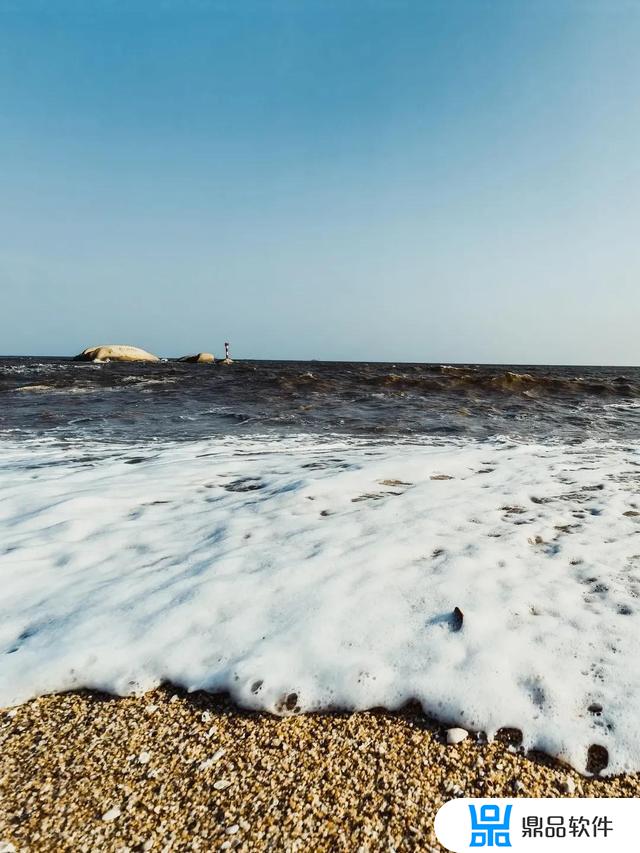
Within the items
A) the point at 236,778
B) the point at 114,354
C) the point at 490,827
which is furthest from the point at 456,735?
the point at 114,354

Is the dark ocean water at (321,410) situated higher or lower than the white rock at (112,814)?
higher

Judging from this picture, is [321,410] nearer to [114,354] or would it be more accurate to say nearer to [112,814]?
[112,814]

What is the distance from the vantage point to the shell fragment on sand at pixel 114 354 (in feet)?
133

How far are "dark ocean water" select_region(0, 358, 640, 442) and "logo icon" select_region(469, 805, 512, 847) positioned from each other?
602cm

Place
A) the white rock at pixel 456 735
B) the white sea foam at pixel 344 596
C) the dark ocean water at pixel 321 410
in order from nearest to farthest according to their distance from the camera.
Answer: the white rock at pixel 456 735
the white sea foam at pixel 344 596
the dark ocean water at pixel 321 410

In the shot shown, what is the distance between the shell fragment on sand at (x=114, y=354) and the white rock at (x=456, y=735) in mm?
44072

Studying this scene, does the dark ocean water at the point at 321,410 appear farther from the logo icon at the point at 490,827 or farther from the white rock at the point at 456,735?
the logo icon at the point at 490,827

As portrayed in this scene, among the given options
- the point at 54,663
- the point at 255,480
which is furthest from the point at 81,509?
the point at 54,663

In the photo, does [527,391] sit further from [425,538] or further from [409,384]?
[425,538]

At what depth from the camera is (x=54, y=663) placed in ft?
6.21

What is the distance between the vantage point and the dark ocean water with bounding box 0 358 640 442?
788 cm

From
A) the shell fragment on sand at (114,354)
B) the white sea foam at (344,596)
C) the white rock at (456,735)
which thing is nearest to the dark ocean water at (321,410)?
the white sea foam at (344,596)

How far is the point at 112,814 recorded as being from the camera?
129 cm

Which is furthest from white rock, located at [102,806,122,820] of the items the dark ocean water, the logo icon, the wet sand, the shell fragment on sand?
the shell fragment on sand
